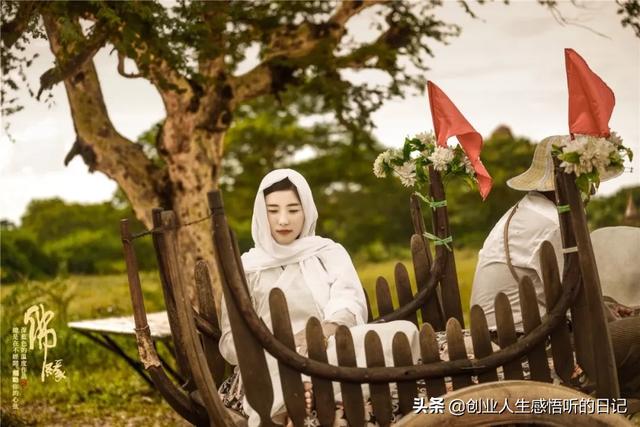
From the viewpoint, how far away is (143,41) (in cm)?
603

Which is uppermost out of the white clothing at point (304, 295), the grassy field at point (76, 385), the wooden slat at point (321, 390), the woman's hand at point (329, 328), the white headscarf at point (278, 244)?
the white headscarf at point (278, 244)

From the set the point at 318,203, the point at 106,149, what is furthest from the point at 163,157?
the point at 318,203

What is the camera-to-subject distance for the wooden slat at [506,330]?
3.16 metres

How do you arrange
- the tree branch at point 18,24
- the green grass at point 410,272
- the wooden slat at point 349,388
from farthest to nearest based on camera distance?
the green grass at point 410,272 → the tree branch at point 18,24 → the wooden slat at point 349,388

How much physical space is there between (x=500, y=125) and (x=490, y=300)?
9.81m

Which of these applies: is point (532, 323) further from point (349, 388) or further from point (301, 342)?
point (301, 342)

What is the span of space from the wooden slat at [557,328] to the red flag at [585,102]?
1.58ft

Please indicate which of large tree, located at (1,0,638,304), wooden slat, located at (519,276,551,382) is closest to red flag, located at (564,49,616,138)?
wooden slat, located at (519,276,551,382)

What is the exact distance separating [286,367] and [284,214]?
768 millimetres

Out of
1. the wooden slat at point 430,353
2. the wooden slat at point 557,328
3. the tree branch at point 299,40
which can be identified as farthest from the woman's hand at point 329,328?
the tree branch at point 299,40

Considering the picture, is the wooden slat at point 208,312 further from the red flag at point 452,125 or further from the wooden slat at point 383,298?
the red flag at point 452,125

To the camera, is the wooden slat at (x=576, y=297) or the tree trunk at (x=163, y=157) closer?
the wooden slat at (x=576, y=297)

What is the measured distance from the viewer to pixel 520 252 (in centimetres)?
375

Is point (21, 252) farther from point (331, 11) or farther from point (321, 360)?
point (321, 360)
